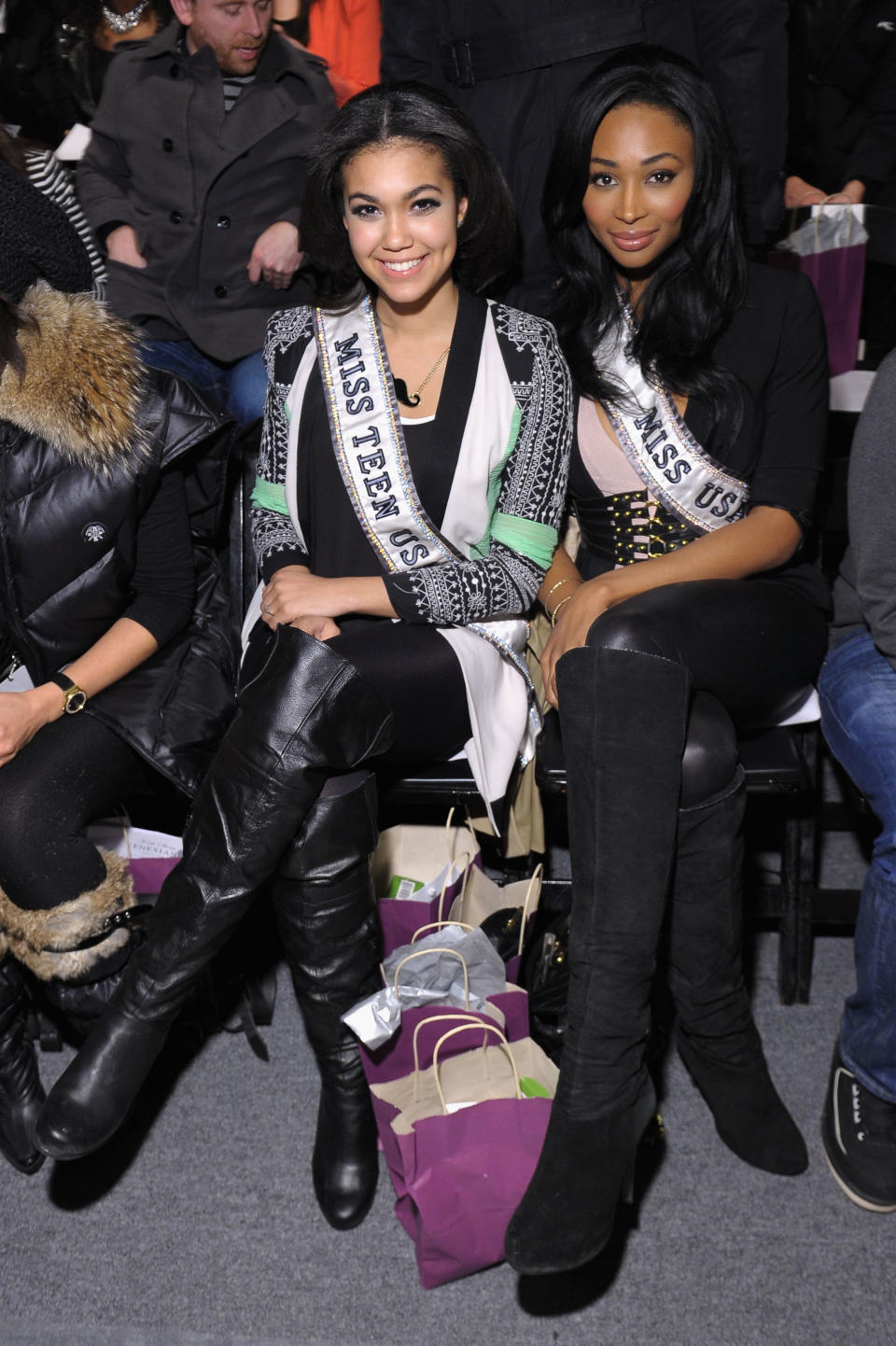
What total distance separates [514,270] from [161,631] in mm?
918

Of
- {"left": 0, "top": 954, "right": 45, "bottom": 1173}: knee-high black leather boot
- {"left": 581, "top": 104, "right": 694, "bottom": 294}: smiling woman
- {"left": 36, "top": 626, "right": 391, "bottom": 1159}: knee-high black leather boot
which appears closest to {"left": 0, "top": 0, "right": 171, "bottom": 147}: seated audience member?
{"left": 581, "top": 104, "right": 694, "bottom": 294}: smiling woman

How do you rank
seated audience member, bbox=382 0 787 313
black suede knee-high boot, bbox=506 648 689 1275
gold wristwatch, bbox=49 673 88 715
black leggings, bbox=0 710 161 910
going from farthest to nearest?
seated audience member, bbox=382 0 787 313 < gold wristwatch, bbox=49 673 88 715 < black leggings, bbox=0 710 161 910 < black suede knee-high boot, bbox=506 648 689 1275

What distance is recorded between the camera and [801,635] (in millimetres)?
2012

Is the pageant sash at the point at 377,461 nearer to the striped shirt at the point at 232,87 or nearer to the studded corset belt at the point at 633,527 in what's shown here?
the studded corset belt at the point at 633,527

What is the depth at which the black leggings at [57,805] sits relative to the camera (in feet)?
6.30

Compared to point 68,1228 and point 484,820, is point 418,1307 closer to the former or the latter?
point 68,1228

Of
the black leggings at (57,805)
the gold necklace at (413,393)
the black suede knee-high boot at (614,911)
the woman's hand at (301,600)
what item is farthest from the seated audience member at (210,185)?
the black suede knee-high boot at (614,911)

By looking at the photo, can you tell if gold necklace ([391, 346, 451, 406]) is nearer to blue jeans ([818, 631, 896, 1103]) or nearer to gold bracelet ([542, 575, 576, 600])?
gold bracelet ([542, 575, 576, 600])

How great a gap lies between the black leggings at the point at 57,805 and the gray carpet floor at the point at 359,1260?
1.51ft

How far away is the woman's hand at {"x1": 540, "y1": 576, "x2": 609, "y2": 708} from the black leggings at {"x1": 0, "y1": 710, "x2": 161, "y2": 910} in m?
0.68

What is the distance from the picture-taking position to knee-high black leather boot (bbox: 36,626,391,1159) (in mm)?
1778

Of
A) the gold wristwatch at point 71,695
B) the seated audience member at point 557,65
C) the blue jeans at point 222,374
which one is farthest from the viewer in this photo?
the blue jeans at point 222,374

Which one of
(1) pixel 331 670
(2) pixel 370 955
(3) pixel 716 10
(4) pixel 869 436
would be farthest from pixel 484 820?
(3) pixel 716 10

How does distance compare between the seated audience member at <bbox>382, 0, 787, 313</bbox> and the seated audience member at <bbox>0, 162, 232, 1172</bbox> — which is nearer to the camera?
the seated audience member at <bbox>0, 162, 232, 1172</bbox>
